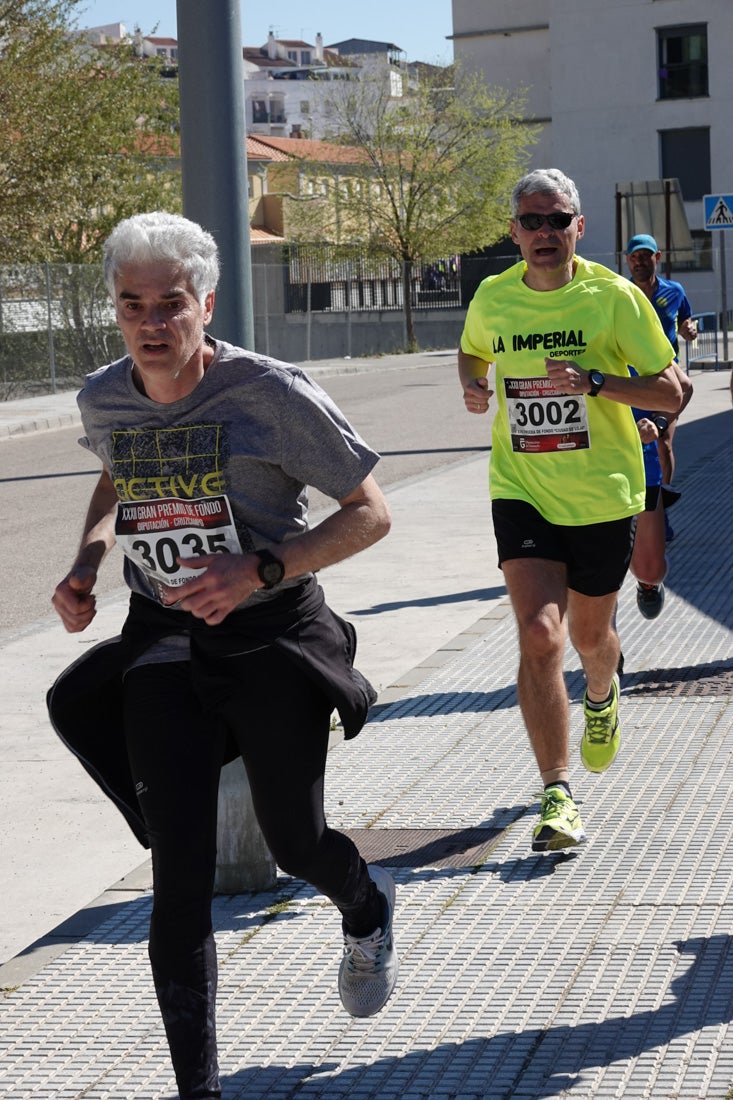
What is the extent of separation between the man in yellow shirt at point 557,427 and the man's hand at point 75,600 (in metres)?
1.91

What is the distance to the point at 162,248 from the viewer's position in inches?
128

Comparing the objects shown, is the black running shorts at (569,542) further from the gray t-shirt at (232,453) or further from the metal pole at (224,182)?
the gray t-shirt at (232,453)

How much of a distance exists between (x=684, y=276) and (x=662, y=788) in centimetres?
5368

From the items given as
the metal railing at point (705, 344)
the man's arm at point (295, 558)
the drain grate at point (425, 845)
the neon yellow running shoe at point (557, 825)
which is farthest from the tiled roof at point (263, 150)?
the man's arm at point (295, 558)

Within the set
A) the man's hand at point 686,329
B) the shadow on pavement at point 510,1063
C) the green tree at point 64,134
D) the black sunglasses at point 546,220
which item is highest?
the green tree at point 64,134

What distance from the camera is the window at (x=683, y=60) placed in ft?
187

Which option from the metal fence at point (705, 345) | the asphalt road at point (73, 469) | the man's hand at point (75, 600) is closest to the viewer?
A: the man's hand at point (75, 600)

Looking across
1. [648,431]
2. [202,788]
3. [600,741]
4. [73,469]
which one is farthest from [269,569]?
[73,469]

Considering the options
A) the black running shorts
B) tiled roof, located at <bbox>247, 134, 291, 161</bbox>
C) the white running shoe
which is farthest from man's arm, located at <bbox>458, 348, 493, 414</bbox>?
tiled roof, located at <bbox>247, 134, 291, 161</bbox>

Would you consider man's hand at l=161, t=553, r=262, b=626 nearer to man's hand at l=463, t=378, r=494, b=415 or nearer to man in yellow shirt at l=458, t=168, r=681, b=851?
man in yellow shirt at l=458, t=168, r=681, b=851

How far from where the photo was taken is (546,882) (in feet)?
15.3

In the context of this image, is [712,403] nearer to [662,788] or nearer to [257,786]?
[662,788]

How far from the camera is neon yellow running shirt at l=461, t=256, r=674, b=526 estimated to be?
5211 mm

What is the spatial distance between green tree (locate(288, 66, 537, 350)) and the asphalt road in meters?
19.5
